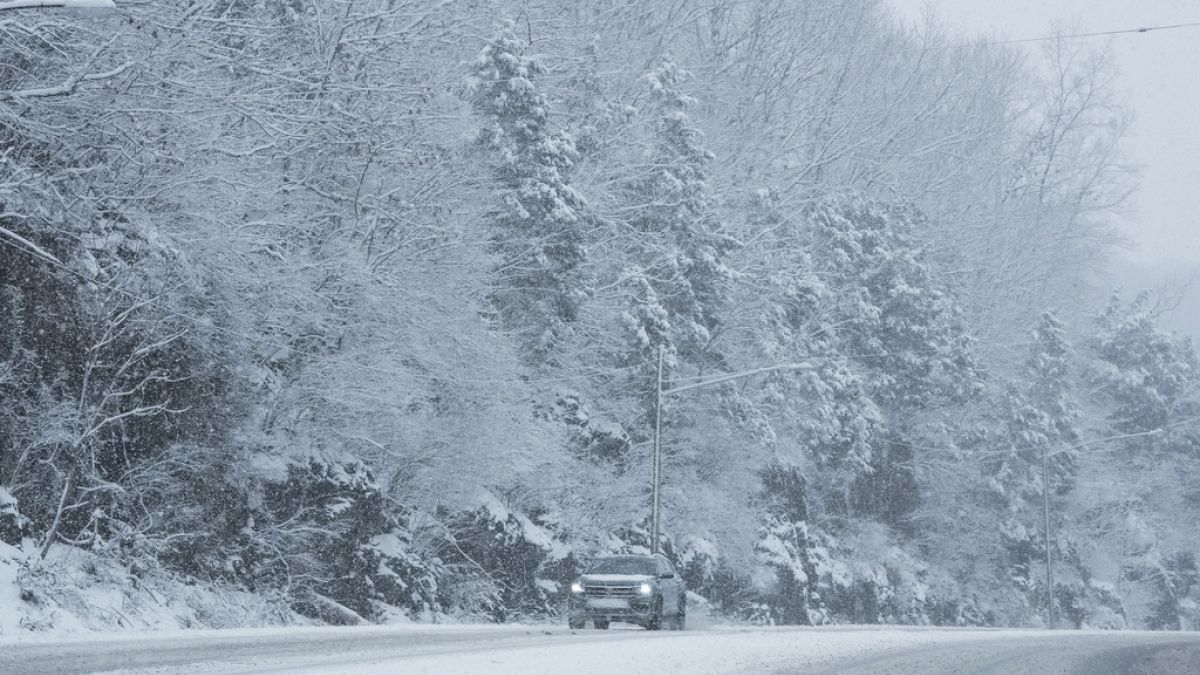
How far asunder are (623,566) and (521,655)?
1084cm

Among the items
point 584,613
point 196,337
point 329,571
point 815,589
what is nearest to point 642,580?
point 584,613

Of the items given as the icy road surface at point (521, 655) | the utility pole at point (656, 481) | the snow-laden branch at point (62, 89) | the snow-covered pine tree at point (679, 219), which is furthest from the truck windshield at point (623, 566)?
the snow-covered pine tree at point (679, 219)

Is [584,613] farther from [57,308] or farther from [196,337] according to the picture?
[57,308]

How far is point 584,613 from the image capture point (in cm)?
2505

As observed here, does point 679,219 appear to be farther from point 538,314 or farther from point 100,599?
point 100,599

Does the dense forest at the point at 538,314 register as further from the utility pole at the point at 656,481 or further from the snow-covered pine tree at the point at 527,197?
the utility pole at the point at 656,481

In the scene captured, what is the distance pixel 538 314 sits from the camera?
115 feet

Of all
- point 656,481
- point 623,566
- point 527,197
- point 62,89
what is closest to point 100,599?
point 62,89

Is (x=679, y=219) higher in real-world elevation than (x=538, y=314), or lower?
higher

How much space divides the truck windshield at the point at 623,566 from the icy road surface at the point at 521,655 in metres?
3.21

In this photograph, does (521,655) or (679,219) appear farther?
(679,219)

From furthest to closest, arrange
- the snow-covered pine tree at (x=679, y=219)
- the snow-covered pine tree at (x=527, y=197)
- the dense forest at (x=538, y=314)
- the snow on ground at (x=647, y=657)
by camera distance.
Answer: the snow-covered pine tree at (x=679, y=219) < the snow-covered pine tree at (x=527, y=197) < the dense forest at (x=538, y=314) < the snow on ground at (x=647, y=657)

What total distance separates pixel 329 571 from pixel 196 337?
5631 mm

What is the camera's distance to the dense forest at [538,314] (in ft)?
67.0
